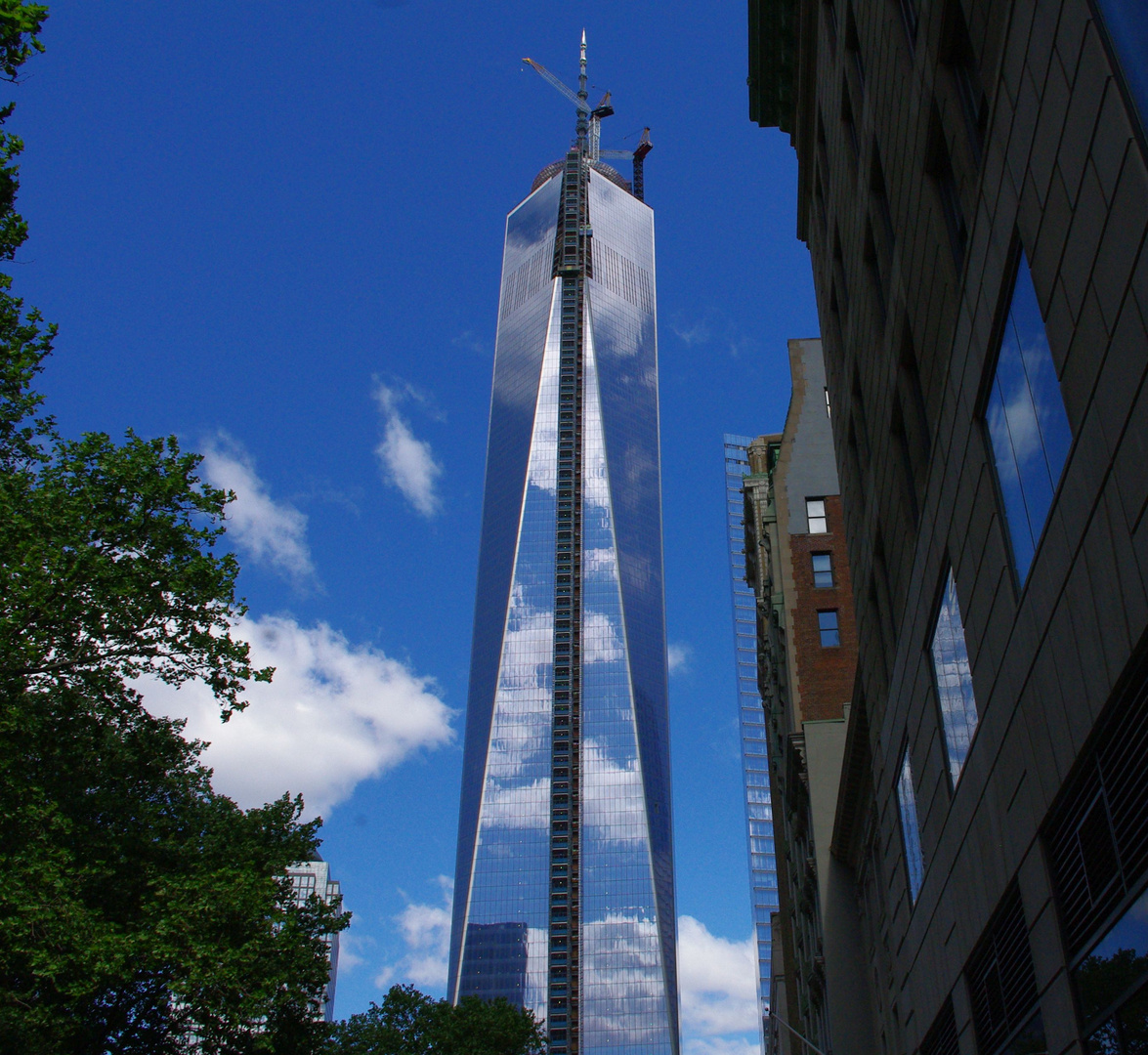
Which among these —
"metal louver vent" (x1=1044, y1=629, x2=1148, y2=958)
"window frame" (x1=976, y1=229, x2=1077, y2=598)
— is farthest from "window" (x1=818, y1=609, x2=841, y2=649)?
"metal louver vent" (x1=1044, y1=629, x2=1148, y2=958)

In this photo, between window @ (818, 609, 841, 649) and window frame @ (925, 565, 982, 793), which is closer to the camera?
window frame @ (925, 565, 982, 793)

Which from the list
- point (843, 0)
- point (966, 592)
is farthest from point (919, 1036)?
point (843, 0)

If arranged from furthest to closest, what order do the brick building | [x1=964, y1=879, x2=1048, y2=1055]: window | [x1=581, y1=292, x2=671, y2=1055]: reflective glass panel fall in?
[x1=581, y1=292, x2=671, y2=1055]: reflective glass panel → the brick building → [x1=964, y1=879, x2=1048, y2=1055]: window

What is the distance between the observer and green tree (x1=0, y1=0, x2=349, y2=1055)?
2098 centimetres

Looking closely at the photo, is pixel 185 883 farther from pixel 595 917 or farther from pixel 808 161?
pixel 595 917

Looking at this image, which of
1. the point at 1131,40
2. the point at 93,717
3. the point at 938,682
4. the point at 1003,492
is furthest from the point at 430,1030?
the point at 1131,40

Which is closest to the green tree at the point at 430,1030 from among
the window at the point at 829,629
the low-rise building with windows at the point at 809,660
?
the low-rise building with windows at the point at 809,660

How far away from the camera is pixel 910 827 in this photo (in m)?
23.6

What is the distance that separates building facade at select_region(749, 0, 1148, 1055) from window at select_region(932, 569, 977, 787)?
8 cm

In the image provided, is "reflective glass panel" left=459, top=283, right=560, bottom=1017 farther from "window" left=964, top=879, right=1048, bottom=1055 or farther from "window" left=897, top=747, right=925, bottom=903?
"window" left=964, top=879, right=1048, bottom=1055

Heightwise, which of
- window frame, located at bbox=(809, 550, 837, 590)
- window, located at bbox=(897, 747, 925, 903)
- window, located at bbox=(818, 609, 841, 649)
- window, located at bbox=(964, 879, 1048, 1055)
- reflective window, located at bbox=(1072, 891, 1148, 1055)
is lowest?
reflective window, located at bbox=(1072, 891, 1148, 1055)

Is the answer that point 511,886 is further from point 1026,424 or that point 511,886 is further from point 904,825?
point 1026,424

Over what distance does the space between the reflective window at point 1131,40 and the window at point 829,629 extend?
43.1 metres

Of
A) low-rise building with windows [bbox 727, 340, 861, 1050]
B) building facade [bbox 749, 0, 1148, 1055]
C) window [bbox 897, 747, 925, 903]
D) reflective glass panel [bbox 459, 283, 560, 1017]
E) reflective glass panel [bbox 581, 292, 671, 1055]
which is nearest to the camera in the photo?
building facade [bbox 749, 0, 1148, 1055]
